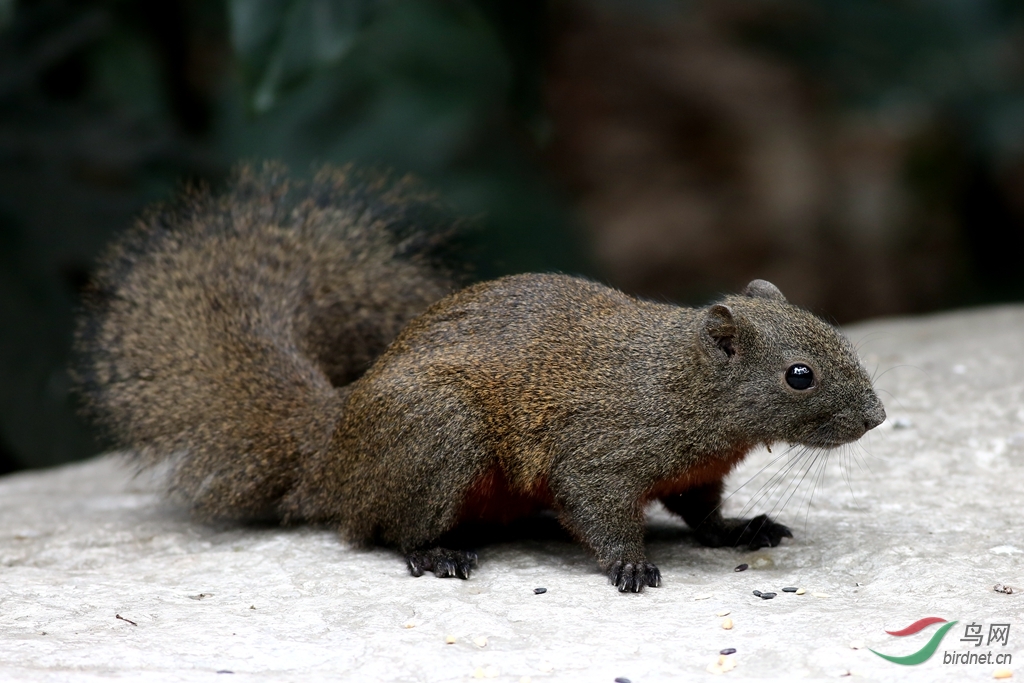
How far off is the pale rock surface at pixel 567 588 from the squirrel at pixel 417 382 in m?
0.20

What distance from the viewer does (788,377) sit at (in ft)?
14.3

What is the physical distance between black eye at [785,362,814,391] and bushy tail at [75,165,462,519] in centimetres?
189

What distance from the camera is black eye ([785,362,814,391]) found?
14.2ft

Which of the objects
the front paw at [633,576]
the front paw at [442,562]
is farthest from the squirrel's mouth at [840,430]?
the front paw at [442,562]

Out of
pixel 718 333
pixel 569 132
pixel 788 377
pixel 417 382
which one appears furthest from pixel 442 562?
pixel 569 132

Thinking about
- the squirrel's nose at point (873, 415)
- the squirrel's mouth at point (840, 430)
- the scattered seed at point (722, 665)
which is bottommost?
the scattered seed at point (722, 665)

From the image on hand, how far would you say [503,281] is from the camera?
16.2 feet

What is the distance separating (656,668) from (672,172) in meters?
9.37

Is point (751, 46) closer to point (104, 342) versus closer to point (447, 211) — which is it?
point (447, 211)

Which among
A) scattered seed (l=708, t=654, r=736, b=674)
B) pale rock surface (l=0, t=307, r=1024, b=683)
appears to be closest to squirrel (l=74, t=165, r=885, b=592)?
pale rock surface (l=0, t=307, r=1024, b=683)

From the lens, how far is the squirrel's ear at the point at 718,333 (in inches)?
174

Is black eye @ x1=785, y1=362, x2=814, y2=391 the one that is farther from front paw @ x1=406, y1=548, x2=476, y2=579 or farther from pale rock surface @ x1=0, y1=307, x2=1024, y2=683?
front paw @ x1=406, y1=548, x2=476, y2=579

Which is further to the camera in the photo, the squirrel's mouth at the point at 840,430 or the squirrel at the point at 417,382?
the squirrel at the point at 417,382

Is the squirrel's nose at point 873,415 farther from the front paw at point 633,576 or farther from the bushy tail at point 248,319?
the bushy tail at point 248,319
